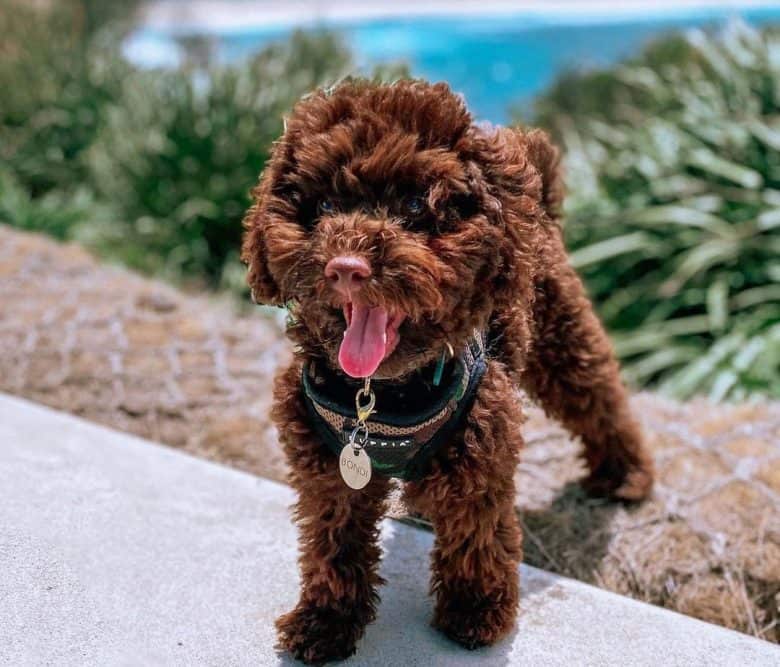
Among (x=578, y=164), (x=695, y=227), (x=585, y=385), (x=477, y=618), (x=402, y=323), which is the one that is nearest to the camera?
(x=402, y=323)

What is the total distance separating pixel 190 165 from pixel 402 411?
17.2ft

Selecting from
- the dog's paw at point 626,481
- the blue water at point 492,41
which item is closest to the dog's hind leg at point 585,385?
the dog's paw at point 626,481

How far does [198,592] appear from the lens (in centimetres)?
283

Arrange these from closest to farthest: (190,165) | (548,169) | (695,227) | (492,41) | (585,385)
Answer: (548,169)
(585,385)
(695,227)
(190,165)
(492,41)

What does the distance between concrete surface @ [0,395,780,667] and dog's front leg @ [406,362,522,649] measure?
94 millimetres

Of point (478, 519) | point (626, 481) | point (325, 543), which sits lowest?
point (626, 481)

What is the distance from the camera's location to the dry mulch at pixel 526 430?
131 inches

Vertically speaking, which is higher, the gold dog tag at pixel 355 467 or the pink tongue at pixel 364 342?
the pink tongue at pixel 364 342

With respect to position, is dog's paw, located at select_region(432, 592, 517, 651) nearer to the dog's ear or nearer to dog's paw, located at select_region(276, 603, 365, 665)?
dog's paw, located at select_region(276, 603, 365, 665)

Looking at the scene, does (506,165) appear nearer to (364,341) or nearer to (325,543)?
(364,341)

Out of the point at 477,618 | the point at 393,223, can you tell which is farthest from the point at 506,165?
the point at 477,618

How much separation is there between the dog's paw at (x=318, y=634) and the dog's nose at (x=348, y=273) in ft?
3.34

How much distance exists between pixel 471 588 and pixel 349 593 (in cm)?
34

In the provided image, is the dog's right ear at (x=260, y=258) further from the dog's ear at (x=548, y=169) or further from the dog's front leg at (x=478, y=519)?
the dog's ear at (x=548, y=169)
